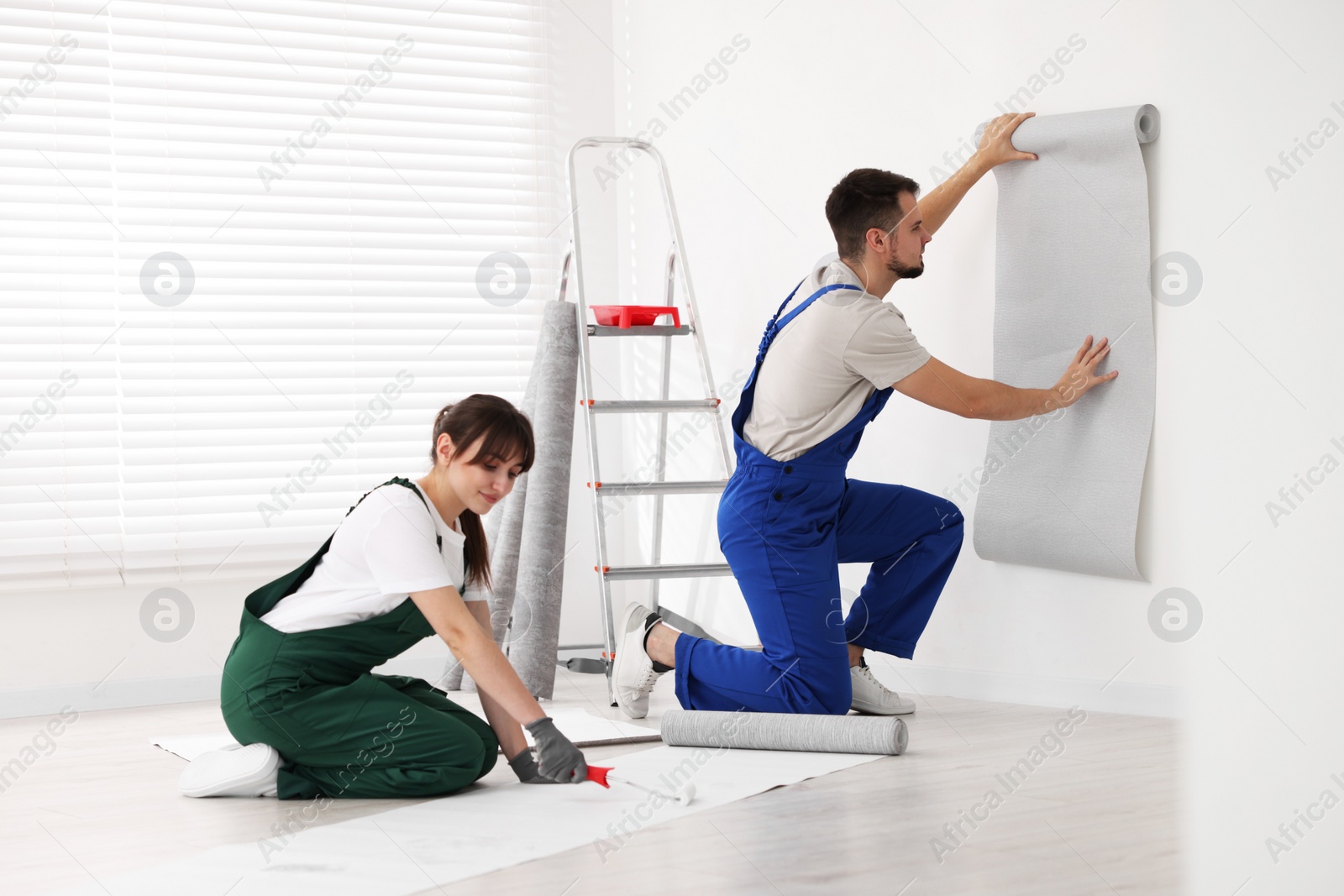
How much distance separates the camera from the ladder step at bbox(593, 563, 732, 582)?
3.23m

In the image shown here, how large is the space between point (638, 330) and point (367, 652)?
1.55m

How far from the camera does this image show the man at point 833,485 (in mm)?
2697

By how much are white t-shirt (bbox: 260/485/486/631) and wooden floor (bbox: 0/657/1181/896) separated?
354mm

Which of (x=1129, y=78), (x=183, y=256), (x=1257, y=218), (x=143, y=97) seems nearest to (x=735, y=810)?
(x=1257, y=218)

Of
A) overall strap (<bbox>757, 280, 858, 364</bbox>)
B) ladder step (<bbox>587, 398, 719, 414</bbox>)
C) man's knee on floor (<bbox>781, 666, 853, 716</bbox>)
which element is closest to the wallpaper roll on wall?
overall strap (<bbox>757, 280, 858, 364</bbox>)

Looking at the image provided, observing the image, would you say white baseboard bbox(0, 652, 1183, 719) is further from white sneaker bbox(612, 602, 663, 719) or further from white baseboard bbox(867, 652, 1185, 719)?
white sneaker bbox(612, 602, 663, 719)

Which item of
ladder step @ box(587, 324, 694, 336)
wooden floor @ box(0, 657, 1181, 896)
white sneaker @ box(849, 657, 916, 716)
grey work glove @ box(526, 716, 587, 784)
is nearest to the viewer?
wooden floor @ box(0, 657, 1181, 896)

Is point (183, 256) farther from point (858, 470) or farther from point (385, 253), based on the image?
point (858, 470)

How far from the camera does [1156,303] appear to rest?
2.63 meters

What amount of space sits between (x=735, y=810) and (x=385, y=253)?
2.64 metres

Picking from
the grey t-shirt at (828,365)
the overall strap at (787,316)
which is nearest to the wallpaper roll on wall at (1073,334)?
the grey t-shirt at (828,365)

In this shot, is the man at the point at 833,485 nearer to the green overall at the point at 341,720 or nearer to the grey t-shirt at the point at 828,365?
the grey t-shirt at the point at 828,365

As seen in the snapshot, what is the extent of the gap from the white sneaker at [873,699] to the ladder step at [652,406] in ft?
3.04

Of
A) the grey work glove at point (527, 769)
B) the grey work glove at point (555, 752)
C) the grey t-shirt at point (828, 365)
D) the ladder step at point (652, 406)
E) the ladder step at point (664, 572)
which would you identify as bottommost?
the grey work glove at point (527, 769)
